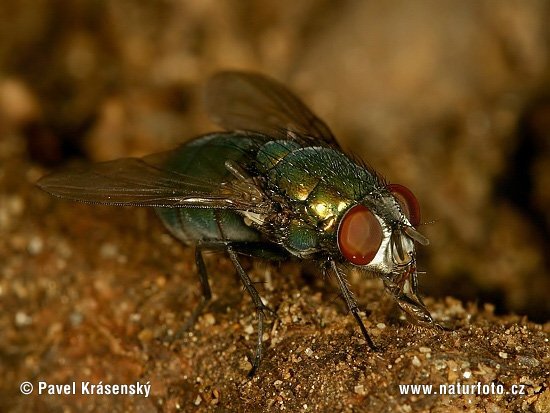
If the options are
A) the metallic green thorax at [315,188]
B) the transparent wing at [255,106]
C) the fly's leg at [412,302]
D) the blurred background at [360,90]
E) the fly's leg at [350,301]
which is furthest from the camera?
the blurred background at [360,90]

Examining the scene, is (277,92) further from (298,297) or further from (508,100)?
(508,100)

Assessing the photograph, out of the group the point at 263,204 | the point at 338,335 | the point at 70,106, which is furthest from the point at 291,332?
the point at 70,106

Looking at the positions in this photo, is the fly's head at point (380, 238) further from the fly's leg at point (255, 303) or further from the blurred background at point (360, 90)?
the blurred background at point (360, 90)

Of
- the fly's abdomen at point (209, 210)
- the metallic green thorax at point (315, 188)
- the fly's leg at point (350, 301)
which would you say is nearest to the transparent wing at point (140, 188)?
the fly's abdomen at point (209, 210)

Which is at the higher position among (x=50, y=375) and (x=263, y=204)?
(x=263, y=204)

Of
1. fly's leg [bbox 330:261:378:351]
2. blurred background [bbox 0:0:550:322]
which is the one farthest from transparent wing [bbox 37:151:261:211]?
blurred background [bbox 0:0:550:322]

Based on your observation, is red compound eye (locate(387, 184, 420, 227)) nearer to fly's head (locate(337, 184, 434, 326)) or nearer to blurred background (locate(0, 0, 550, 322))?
fly's head (locate(337, 184, 434, 326))

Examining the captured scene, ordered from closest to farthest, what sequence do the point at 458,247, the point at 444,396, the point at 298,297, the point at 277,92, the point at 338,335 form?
the point at 444,396
the point at 338,335
the point at 298,297
the point at 277,92
the point at 458,247
